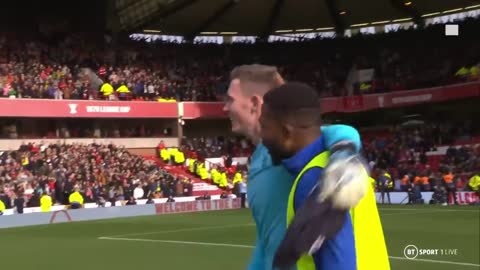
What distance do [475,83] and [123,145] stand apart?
1949cm

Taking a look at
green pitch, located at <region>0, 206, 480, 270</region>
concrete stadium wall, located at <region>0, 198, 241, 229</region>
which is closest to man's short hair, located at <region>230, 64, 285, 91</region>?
green pitch, located at <region>0, 206, 480, 270</region>

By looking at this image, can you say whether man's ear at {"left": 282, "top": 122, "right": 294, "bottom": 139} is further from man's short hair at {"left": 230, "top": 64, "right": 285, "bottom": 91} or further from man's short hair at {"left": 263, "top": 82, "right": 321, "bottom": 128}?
man's short hair at {"left": 230, "top": 64, "right": 285, "bottom": 91}

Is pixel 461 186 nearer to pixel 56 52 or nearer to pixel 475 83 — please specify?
pixel 475 83

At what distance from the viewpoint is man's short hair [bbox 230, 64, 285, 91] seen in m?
2.74

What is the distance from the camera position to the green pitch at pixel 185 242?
13453 millimetres

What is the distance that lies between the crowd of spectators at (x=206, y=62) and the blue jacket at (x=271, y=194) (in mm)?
33495

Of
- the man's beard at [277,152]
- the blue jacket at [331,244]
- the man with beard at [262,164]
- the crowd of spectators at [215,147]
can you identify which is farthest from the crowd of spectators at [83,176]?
the blue jacket at [331,244]

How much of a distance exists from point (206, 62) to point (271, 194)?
4605 cm

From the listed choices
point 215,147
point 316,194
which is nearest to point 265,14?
point 215,147

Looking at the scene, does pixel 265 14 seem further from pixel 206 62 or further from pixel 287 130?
pixel 287 130

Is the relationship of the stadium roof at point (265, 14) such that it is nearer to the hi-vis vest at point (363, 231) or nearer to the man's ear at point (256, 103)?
the man's ear at point (256, 103)

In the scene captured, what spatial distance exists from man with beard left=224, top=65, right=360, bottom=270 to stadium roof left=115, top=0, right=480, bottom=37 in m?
38.3

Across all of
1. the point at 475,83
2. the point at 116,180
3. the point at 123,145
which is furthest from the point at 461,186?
the point at 123,145

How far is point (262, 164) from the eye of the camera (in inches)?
106
